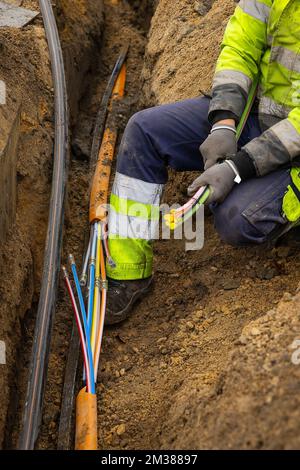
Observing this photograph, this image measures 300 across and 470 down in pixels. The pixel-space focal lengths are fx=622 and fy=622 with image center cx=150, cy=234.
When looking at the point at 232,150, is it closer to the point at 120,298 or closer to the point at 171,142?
the point at 171,142

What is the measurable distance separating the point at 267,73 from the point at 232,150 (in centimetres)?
44

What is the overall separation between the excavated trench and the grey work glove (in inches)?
26.2

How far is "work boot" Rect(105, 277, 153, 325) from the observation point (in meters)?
3.27

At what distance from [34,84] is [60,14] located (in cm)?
122

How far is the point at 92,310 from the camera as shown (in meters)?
3.06

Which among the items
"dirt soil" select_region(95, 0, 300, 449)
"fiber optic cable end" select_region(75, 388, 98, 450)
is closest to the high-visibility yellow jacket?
"dirt soil" select_region(95, 0, 300, 449)

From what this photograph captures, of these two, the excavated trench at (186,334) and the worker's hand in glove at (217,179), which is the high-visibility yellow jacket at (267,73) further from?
the excavated trench at (186,334)

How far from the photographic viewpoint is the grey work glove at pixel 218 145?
2.94 meters

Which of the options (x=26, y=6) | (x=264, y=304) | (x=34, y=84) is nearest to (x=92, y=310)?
(x=264, y=304)

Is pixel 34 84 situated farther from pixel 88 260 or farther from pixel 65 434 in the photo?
pixel 65 434

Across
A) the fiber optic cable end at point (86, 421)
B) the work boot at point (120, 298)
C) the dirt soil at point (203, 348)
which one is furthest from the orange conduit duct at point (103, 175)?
the fiber optic cable end at point (86, 421)

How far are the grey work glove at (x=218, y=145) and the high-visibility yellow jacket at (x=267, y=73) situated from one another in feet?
0.38

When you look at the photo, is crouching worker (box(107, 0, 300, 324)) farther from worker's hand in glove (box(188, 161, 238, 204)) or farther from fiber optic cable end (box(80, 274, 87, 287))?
fiber optic cable end (box(80, 274, 87, 287))

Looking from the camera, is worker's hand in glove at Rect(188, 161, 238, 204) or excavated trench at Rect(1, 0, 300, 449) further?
worker's hand in glove at Rect(188, 161, 238, 204)
